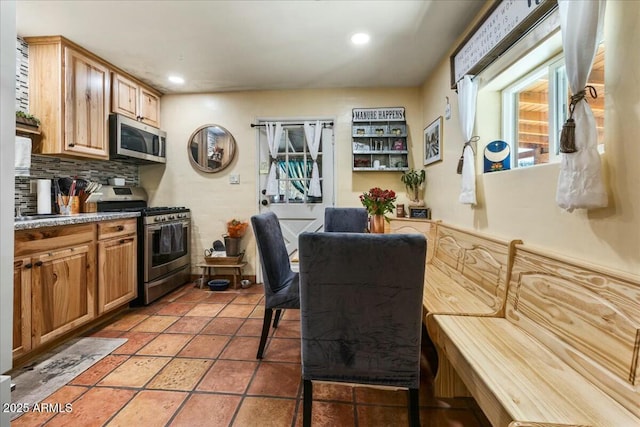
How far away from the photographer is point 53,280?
204 cm

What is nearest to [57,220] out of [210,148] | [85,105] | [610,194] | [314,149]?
[85,105]

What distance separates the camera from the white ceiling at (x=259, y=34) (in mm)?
2121

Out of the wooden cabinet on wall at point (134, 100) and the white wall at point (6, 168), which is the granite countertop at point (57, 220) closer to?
the white wall at point (6, 168)

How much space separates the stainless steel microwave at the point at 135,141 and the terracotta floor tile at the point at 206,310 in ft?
5.75

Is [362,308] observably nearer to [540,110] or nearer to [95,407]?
[95,407]

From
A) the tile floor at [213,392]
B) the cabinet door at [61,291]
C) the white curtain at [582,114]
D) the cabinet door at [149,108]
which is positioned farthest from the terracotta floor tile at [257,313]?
the cabinet door at [149,108]

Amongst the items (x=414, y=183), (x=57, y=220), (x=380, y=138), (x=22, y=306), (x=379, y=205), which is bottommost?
(x=22, y=306)

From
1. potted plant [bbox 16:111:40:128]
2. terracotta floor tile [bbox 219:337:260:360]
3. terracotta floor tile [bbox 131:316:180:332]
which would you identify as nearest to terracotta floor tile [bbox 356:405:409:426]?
terracotta floor tile [bbox 219:337:260:360]

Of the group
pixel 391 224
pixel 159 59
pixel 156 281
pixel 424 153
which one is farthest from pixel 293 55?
pixel 156 281

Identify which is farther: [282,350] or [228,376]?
[282,350]

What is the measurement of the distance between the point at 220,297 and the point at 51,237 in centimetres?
163

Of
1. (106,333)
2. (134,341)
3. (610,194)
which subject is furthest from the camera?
(106,333)

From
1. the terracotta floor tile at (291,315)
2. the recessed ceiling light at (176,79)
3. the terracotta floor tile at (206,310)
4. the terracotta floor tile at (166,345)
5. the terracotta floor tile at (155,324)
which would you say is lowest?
the terracotta floor tile at (166,345)

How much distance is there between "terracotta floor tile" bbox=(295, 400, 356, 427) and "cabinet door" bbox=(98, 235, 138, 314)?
1.99 metres
